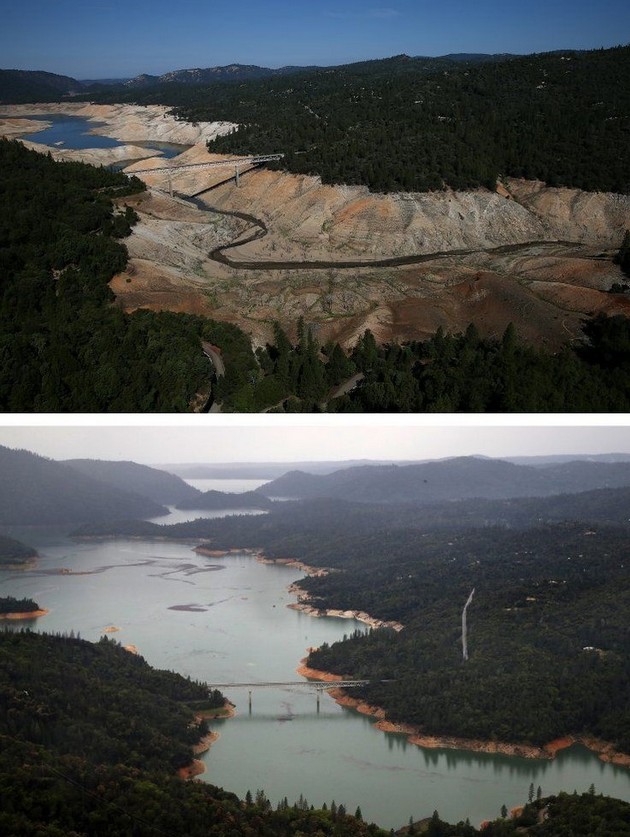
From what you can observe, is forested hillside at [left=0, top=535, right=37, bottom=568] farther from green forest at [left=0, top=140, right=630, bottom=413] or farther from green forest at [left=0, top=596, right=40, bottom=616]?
green forest at [left=0, top=140, right=630, bottom=413]

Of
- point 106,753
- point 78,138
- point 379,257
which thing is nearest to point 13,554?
→ point 106,753

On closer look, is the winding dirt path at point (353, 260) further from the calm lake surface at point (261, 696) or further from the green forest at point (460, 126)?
the calm lake surface at point (261, 696)

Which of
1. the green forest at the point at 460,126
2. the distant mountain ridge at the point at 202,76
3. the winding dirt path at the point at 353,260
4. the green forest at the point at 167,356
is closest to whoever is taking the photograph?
the green forest at the point at 167,356

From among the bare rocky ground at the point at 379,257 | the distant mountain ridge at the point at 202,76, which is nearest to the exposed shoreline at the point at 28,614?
the bare rocky ground at the point at 379,257

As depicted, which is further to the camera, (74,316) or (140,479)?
(74,316)

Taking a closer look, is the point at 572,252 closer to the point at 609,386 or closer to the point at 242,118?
the point at 609,386

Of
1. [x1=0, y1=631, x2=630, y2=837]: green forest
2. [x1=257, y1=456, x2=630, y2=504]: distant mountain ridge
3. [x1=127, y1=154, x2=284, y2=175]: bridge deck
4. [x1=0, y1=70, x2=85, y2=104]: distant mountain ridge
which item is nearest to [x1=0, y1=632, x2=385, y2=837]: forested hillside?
[x1=0, y1=631, x2=630, y2=837]: green forest

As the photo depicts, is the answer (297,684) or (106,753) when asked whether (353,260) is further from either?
(106,753)
